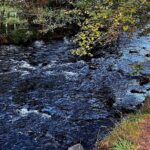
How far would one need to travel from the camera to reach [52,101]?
17078 millimetres

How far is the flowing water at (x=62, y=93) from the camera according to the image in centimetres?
1373

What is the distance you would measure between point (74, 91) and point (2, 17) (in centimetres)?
1470

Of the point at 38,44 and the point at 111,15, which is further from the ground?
the point at 111,15

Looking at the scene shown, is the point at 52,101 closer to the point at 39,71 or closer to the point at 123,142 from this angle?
the point at 39,71

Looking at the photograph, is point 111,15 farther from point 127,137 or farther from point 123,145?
point 123,145

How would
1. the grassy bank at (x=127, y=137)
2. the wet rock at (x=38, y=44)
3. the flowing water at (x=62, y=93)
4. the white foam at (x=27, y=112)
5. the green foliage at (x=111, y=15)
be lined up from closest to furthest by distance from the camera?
the grassy bank at (x=127, y=137)
the green foliage at (x=111, y=15)
the flowing water at (x=62, y=93)
the white foam at (x=27, y=112)
the wet rock at (x=38, y=44)

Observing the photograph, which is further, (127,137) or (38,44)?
(38,44)

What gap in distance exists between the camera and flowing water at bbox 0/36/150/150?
13.7 m

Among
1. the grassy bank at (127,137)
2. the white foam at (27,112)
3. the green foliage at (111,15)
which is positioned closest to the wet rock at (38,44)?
the white foam at (27,112)

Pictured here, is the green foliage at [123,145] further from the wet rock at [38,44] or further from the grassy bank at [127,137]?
the wet rock at [38,44]

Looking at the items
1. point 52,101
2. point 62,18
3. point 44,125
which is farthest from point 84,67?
point 62,18

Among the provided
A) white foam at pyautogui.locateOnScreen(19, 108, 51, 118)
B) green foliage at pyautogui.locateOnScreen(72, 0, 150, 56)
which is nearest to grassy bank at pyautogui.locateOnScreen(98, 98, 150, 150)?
green foliage at pyautogui.locateOnScreen(72, 0, 150, 56)

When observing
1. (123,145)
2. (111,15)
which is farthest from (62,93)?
(123,145)

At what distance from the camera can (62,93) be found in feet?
59.0
